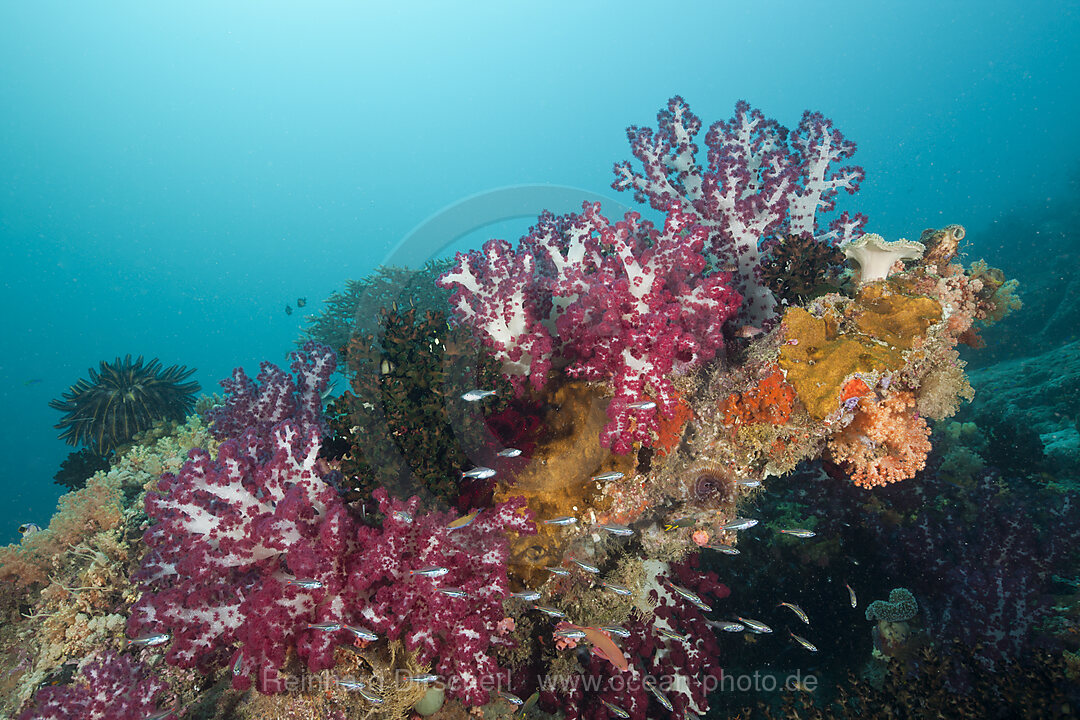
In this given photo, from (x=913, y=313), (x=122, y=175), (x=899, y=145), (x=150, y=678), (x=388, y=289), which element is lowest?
(x=150, y=678)

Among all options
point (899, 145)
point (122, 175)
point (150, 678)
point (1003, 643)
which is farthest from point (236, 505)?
point (122, 175)

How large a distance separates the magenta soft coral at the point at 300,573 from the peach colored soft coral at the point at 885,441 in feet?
11.0

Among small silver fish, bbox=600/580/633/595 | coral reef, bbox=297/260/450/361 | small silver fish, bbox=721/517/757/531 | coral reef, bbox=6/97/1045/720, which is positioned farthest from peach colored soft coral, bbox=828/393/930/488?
coral reef, bbox=297/260/450/361

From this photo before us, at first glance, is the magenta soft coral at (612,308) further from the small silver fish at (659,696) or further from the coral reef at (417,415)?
the small silver fish at (659,696)

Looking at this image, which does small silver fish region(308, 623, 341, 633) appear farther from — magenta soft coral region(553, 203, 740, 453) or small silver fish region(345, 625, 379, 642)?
magenta soft coral region(553, 203, 740, 453)

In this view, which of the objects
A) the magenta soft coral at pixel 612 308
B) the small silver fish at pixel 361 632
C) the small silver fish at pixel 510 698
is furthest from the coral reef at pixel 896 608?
the small silver fish at pixel 361 632

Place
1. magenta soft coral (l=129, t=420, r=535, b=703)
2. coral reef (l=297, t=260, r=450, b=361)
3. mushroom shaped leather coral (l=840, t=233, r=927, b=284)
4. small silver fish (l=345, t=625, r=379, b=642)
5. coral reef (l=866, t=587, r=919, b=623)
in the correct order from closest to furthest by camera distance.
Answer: small silver fish (l=345, t=625, r=379, b=642)
magenta soft coral (l=129, t=420, r=535, b=703)
mushroom shaped leather coral (l=840, t=233, r=927, b=284)
coral reef (l=866, t=587, r=919, b=623)
coral reef (l=297, t=260, r=450, b=361)

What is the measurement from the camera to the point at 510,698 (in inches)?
156

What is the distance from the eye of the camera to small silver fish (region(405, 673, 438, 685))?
3.59m

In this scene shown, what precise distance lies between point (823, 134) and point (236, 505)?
7.86m

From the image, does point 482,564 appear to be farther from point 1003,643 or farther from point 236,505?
point 1003,643

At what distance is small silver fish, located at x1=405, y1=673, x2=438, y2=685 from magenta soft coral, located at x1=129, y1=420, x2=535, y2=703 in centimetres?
14

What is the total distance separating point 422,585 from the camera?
12.2 ft

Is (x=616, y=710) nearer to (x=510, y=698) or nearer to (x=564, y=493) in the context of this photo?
(x=510, y=698)
